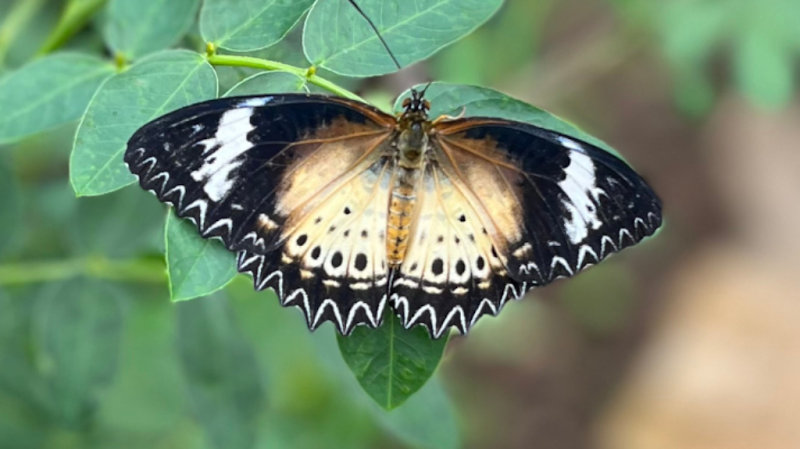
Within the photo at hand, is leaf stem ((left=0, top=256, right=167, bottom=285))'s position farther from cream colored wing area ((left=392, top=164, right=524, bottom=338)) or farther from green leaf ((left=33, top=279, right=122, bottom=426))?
cream colored wing area ((left=392, top=164, right=524, bottom=338))

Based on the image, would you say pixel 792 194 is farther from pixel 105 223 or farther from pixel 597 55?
pixel 105 223

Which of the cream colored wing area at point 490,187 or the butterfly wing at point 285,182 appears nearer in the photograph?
the butterfly wing at point 285,182

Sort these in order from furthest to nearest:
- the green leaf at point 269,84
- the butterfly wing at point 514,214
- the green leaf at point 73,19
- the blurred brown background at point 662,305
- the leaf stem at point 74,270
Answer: the blurred brown background at point 662,305
the leaf stem at point 74,270
the green leaf at point 73,19
the butterfly wing at point 514,214
the green leaf at point 269,84

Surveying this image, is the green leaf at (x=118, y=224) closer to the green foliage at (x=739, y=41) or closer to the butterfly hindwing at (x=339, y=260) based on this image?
the butterfly hindwing at (x=339, y=260)

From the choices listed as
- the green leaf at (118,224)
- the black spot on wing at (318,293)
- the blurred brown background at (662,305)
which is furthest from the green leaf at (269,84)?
the blurred brown background at (662,305)

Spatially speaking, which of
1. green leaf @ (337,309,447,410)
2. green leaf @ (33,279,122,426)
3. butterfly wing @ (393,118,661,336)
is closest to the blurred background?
green leaf @ (33,279,122,426)

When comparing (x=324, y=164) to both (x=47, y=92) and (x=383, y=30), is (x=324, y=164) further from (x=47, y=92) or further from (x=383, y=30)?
(x=47, y=92)
